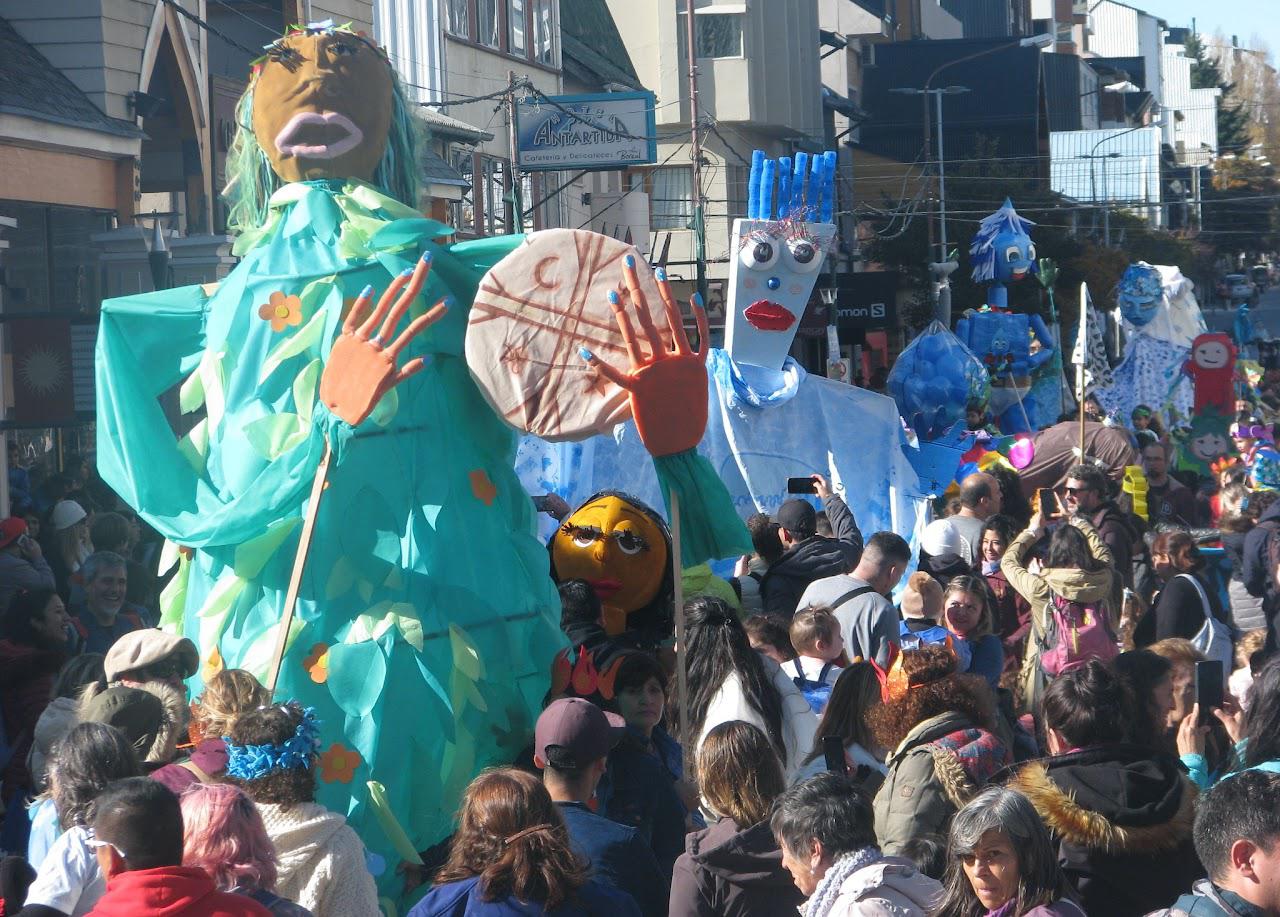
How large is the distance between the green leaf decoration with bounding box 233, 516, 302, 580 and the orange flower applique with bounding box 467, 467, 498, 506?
522mm

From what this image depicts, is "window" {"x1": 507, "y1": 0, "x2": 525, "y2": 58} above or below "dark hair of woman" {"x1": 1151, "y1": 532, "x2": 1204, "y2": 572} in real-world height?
above

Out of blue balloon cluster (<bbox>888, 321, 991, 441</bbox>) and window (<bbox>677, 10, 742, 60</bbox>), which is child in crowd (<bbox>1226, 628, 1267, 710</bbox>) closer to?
blue balloon cluster (<bbox>888, 321, 991, 441</bbox>)

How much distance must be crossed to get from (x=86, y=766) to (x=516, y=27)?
22545mm

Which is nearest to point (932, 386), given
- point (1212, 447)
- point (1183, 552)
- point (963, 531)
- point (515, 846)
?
point (1212, 447)

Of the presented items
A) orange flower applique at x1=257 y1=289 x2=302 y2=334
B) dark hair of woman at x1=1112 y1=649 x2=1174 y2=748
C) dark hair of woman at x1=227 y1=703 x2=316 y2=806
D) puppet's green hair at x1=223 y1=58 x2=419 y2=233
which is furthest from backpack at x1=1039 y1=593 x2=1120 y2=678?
dark hair of woman at x1=227 y1=703 x2=316 y2=806

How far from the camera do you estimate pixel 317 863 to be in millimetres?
3803

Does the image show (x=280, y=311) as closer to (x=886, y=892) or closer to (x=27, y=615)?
(x=27, y=615)

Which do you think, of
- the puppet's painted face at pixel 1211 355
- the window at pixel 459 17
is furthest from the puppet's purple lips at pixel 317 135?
the window at pixel 459 17

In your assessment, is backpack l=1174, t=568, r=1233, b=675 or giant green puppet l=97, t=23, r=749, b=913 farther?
backpack l=1174, t=568, r=1233, b=675

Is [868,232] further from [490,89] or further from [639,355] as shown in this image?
[639,355]

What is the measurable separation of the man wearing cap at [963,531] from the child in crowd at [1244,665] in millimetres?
1545

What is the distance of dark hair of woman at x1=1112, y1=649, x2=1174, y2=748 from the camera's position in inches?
190

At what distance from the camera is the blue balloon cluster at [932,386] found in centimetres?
1447

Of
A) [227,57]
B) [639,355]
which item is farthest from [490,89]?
[639,355]
